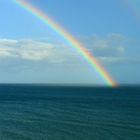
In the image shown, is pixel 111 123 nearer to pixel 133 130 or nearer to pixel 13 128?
pixel 133 130

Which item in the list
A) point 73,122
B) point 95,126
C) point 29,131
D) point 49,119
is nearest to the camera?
point 29,131

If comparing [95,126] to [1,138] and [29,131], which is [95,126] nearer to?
[29,131]

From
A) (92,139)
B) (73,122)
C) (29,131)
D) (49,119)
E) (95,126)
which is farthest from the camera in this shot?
(49,119)

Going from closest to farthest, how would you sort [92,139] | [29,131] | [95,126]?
[92,139] → [29,131] → [95,126]

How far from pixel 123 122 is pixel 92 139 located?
17185 millimetres

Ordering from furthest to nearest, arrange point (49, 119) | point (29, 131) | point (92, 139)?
point (49, 119), point (29, 131), point (92, 139)

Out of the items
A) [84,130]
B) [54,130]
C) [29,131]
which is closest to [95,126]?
[84,130]

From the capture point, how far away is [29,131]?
52.2 metres

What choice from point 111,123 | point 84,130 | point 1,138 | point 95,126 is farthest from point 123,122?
point 1,138

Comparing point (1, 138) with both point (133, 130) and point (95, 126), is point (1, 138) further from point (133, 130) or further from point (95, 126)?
point (133, 130)

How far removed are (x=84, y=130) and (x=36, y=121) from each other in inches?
536

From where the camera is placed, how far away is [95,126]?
56.9m

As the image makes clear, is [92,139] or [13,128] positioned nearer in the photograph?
[92,139]

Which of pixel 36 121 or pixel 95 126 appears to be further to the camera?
pixel 36 121
